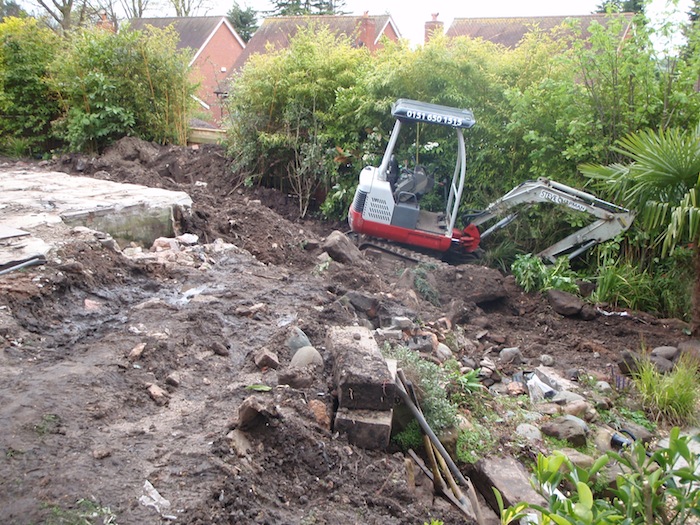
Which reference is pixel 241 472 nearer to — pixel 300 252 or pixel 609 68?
pixel 300 252

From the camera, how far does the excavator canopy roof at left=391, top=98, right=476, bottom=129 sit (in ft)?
27.1

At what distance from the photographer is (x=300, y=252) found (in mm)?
7969

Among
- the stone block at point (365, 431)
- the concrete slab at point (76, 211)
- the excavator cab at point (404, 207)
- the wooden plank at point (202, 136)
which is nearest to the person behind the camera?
the stone block at point (365, 431)

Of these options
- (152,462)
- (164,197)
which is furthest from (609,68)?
(152,462)

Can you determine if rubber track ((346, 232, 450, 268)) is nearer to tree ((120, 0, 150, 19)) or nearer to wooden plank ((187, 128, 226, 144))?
wooden plank ((187, 128, 226, 144))

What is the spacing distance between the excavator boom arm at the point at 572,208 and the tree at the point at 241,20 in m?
32.6

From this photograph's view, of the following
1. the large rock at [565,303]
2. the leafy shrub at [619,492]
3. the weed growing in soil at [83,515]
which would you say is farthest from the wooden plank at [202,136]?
the leafy shrub at [619,492]

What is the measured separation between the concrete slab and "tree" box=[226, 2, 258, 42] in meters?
31.8

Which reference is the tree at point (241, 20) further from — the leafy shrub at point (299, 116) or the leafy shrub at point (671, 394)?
the leafy shrub at point (671, 394)

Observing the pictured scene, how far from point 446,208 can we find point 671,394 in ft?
15.5

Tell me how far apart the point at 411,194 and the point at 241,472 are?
6403 millimetres

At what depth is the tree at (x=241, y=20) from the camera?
3775cm

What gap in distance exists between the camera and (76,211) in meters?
6.60

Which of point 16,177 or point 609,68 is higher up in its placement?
point 609,68
